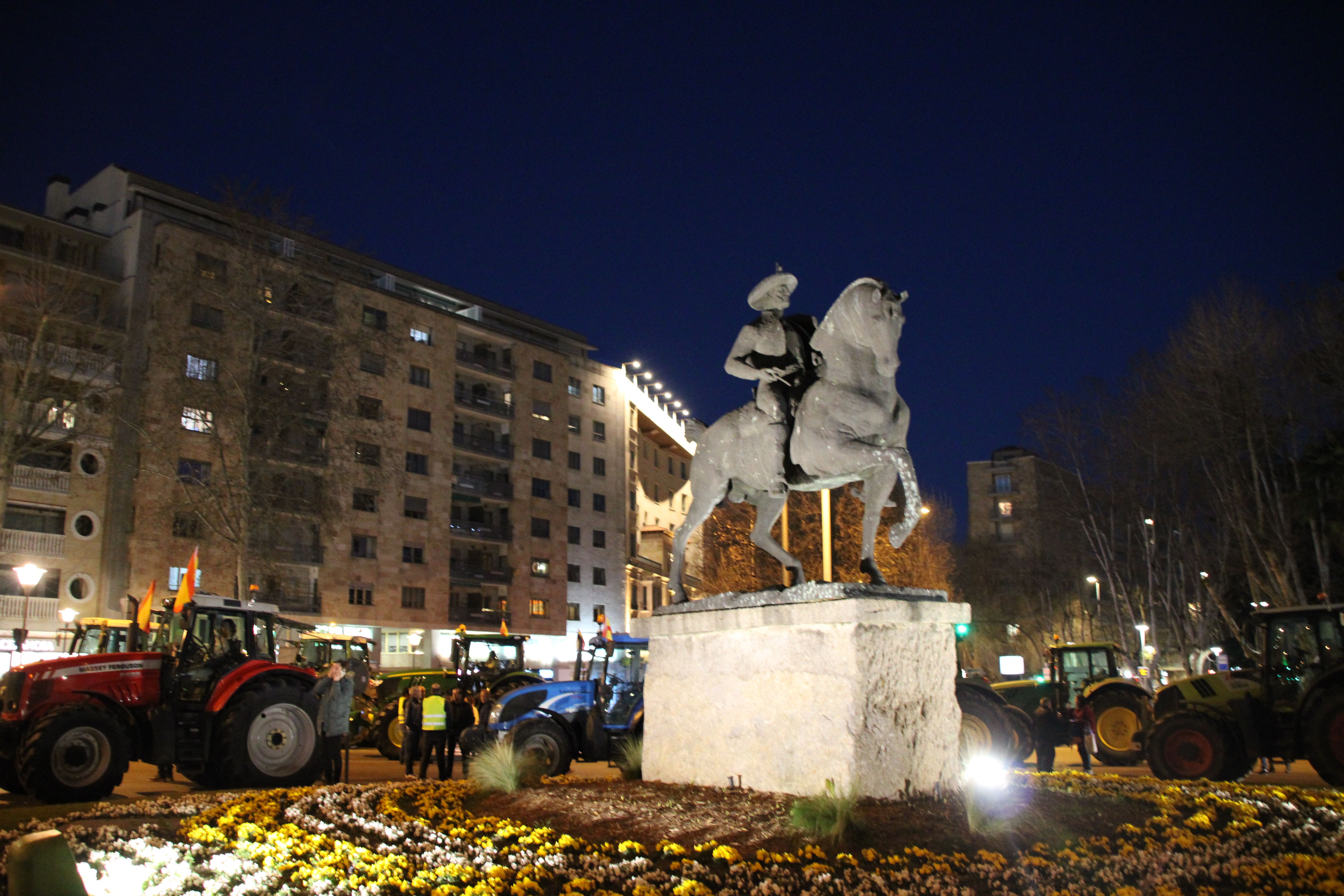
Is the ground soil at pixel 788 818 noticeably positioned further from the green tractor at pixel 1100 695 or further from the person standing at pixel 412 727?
the green tractor at pixel 1100 695

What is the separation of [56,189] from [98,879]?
155ft

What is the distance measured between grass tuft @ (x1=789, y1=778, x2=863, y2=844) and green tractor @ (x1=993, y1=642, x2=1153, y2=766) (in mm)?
10943

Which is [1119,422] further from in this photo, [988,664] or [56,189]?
[56,189]

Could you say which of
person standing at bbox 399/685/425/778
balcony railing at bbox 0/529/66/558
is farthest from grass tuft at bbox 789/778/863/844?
balcony railing at bbox 0/529/66/558

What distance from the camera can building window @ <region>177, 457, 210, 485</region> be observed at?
25.1 meters

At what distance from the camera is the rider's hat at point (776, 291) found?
8.26 meters

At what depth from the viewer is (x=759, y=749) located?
22.0ft

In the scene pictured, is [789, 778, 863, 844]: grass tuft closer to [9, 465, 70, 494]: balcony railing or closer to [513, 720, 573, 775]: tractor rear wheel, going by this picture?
[513, 720, 573, 775]: tractor rear wheel

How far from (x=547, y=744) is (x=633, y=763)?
22.8ft

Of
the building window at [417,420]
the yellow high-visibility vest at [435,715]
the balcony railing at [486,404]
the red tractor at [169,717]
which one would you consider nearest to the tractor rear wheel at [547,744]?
the yellow high-visibility vest at [435,715]

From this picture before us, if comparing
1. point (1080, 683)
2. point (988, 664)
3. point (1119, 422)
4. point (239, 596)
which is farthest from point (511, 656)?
point (988, 664)

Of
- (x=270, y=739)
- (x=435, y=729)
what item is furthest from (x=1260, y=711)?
(x=270, y=739)

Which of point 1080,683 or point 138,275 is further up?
point 138,275

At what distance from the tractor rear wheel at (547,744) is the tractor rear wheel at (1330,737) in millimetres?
9670
